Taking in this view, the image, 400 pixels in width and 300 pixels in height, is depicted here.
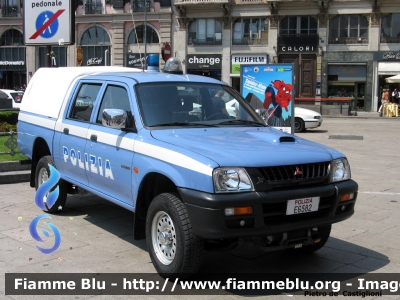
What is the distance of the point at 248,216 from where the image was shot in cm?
439

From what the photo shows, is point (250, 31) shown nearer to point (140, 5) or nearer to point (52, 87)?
point (140, 5)

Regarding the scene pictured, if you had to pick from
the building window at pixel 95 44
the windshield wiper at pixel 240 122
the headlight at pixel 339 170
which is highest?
the building window at pixel 95 44

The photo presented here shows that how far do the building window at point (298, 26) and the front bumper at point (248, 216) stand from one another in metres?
37.7

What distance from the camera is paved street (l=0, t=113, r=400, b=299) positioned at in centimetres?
532

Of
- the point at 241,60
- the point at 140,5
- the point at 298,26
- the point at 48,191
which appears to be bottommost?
the point at 48,191

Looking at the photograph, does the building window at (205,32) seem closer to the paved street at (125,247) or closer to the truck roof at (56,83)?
the paved street at (125,247)

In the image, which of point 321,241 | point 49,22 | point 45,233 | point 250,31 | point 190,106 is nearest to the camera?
point 321,241

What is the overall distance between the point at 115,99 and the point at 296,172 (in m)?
2.46

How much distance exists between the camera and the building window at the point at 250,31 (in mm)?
41719

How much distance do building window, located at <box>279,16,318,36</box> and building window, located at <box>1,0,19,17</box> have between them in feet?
79.6

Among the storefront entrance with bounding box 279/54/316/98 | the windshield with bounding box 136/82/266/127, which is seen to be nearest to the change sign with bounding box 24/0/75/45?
the windshield with bounding box 136/82/266/127

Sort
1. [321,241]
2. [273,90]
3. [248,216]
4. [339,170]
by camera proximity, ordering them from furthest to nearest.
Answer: [273,90]
[321,241]
[339,170]
[248,216]

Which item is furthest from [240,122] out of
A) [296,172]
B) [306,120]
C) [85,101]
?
[306,120]

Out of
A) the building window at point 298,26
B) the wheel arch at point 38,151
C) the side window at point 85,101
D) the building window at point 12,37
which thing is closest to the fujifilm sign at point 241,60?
the building window at point 298,26
